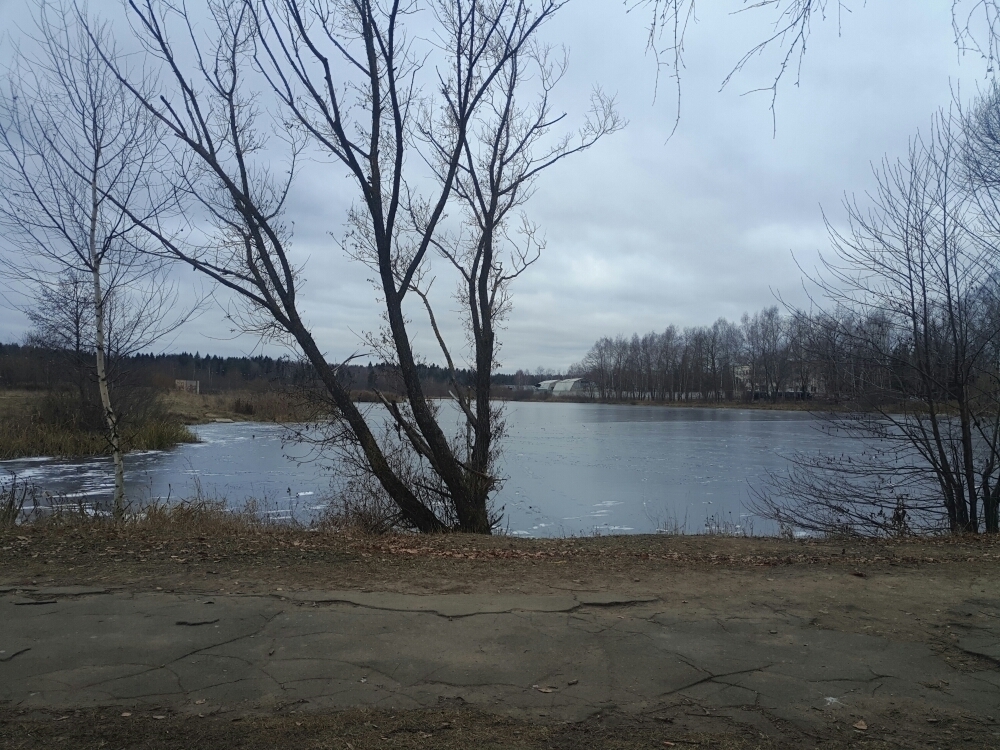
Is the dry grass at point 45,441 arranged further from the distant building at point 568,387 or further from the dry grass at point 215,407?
the distant building at point 568,387

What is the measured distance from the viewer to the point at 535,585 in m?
6.03

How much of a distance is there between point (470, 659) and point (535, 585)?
1629 mm

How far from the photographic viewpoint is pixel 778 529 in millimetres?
13922

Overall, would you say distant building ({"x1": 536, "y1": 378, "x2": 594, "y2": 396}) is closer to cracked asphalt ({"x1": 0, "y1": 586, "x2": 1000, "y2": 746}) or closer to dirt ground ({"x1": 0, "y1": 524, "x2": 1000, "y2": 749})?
dirt ground ({"x1": 0, "y1": 524, "x2": 1000, "y2": 749})

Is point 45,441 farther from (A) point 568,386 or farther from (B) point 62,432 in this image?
(A) point 568,386

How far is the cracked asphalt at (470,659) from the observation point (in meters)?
3.95

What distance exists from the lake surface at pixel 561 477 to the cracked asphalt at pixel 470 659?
7.23 metres

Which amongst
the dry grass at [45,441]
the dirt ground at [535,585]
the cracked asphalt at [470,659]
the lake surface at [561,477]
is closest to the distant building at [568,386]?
the lake surface at [561,477]

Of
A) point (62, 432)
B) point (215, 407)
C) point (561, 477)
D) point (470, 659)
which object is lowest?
point (561, 477)

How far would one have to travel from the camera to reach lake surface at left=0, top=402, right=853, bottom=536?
49.4 feet

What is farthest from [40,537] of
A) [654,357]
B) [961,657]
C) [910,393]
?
[654,357]

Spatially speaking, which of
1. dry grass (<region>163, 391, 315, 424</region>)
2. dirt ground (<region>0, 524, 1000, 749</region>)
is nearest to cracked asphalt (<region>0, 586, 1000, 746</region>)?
dirt ground (<region>0, 524, 1000, 749</region>)

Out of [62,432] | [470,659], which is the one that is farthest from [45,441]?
[470,659]

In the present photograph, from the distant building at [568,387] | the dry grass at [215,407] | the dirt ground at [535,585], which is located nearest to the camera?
the dirt ground at [535,585]
